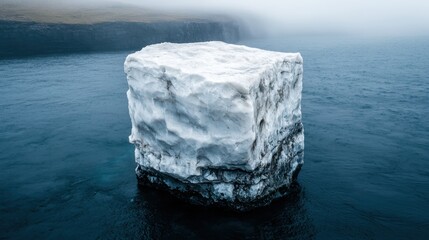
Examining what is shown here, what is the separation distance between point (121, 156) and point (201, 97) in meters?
11.9

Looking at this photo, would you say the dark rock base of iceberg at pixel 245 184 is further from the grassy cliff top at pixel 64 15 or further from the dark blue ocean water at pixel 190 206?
the grassy cliff top at pixel 64 15

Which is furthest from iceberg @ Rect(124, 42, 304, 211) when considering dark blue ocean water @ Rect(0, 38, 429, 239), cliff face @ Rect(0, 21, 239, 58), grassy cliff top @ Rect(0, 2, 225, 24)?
grassy cliff top @ Rect(0, 2, 225, 24)

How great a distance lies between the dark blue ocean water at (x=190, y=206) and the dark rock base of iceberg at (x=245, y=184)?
0.47 metres

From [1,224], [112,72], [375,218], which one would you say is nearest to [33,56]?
[112,72]

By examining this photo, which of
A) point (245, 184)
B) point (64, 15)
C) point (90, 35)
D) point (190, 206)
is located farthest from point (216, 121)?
point (64, 15)

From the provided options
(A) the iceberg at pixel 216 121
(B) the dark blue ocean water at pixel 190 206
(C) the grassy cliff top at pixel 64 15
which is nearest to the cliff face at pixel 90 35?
(C) the grassy cliff top at pixel 64 15

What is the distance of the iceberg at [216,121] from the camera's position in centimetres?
1536

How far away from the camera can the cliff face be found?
70.9m

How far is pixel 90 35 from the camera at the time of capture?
83188 mm

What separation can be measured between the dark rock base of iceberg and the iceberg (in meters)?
0.05

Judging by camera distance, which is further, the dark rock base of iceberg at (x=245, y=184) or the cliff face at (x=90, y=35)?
the cliff face at (x=90, y=35)

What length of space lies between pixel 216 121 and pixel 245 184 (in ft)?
11.7

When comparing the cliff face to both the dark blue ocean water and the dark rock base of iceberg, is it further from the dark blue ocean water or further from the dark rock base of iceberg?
the dark rock base of iceberg

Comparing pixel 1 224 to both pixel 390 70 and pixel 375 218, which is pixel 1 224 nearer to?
pixel 375 218
